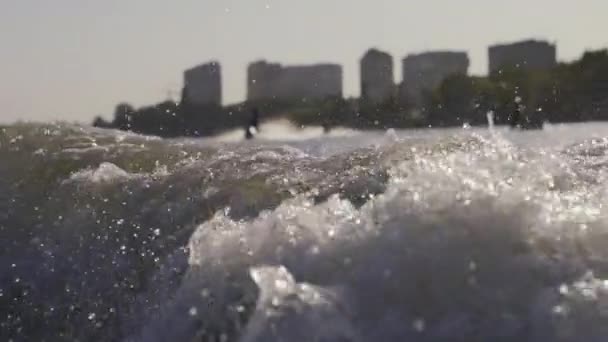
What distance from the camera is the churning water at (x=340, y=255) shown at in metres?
2.76

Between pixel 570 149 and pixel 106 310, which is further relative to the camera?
pixel 570 149

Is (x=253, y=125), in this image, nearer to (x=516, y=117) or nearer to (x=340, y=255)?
(x=516, y=117)

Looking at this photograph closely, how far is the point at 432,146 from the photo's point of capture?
475 cm

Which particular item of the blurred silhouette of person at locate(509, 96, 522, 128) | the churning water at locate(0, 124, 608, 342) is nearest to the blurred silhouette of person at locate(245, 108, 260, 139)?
the blurred silhouette of person at locate(509, 96, 522, 128)

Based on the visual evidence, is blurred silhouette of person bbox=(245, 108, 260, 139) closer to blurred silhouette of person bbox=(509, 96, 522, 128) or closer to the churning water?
blurred silhouette of person bbox=(509, 96, 522, 128)

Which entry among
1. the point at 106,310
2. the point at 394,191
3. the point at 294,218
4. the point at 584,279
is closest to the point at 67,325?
the point at 106,310

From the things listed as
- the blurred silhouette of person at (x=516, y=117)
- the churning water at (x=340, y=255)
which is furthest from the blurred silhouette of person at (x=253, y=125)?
the churning water at (x=340, y=255)

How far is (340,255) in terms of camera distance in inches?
122

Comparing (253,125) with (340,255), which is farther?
(253,125)

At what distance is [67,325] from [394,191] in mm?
1882

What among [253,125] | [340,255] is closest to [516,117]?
[253,125]

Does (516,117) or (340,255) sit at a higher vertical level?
(516,117)

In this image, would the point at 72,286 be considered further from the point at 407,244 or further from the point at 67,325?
the point at 407,244

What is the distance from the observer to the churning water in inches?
108
